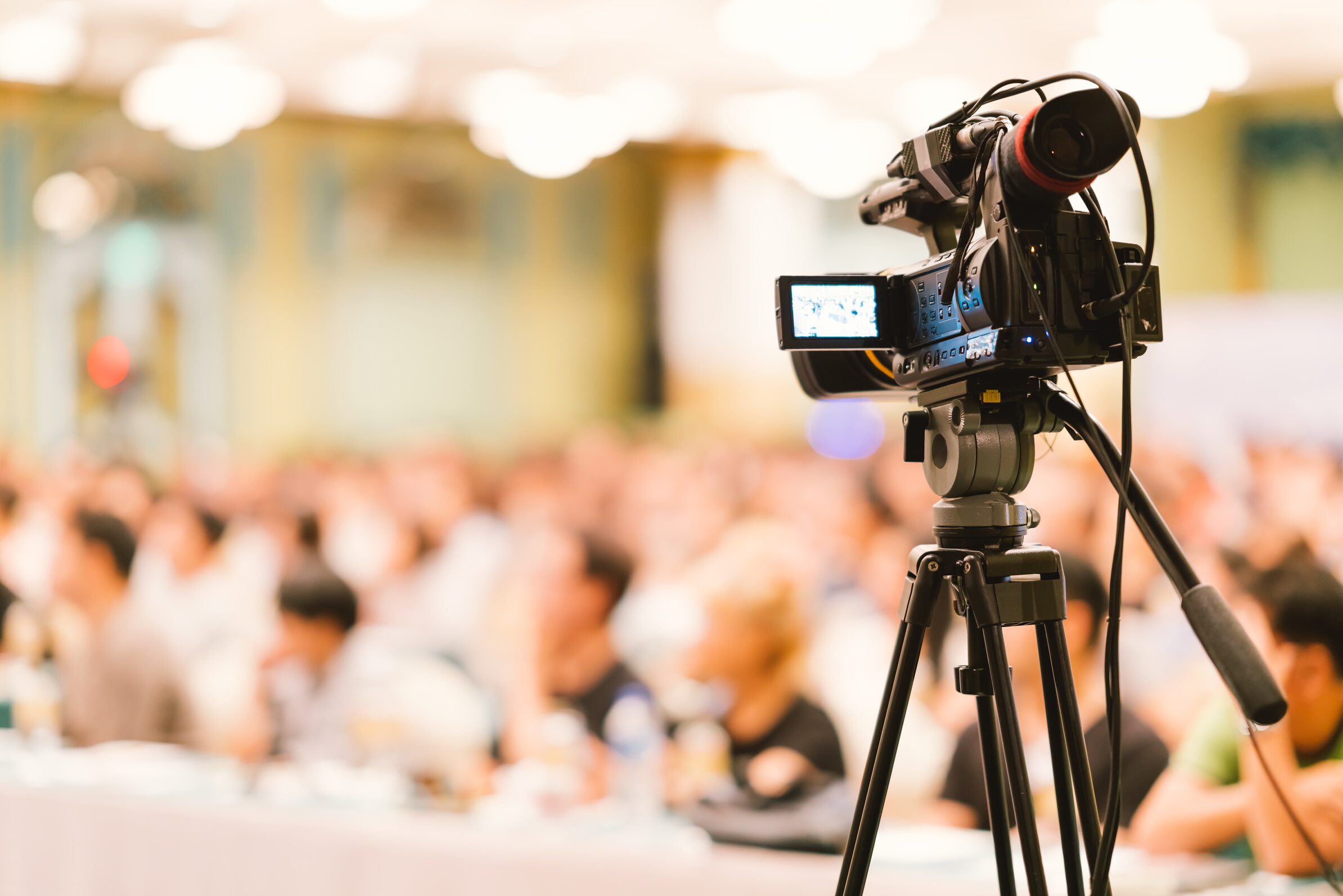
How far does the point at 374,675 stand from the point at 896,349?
215cm

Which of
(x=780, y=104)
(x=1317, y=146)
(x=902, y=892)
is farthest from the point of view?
(x=780, y=104)

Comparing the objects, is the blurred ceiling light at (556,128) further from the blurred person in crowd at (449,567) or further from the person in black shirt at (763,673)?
the person in black shirt at (763,673)

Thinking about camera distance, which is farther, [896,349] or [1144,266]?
[896,349]

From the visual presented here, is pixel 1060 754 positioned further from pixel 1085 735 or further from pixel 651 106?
pixel 651 106

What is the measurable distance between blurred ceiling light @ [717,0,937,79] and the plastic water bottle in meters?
3.49

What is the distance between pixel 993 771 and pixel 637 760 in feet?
4.78

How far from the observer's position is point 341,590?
9.86 feet

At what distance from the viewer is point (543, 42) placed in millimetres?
6324

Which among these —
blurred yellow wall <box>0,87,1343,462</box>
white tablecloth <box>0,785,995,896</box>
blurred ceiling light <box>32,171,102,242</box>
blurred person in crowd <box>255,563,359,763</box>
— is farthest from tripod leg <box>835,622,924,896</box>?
blurred ceiling light <box>32,171,102,242</box>

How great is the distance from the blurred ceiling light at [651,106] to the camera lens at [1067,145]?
6.40m

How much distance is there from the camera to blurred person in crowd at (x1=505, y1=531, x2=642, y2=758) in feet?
9.69

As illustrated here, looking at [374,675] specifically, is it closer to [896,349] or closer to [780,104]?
[896,349]

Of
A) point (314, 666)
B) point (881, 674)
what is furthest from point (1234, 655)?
point (314, 666)

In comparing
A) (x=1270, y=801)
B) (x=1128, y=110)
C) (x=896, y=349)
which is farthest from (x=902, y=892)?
(x=1128, y=110)
